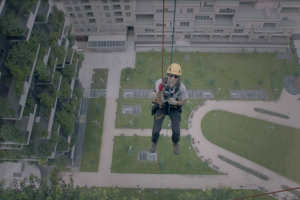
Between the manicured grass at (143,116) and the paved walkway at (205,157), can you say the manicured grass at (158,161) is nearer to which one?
the paved walkway at (205,157)

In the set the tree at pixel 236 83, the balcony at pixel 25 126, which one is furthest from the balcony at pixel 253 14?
the balcony at pixel 25 126

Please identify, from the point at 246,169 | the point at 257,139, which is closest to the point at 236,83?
the point at 257,139

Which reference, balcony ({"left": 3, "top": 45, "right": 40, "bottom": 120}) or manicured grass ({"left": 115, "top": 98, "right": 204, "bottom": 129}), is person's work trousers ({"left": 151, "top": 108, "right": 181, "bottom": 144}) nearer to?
balcony ({"left": 3, "top": 45, "right": 40, "bottom": 120})

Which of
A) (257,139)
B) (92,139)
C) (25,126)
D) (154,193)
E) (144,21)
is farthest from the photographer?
(144,21)

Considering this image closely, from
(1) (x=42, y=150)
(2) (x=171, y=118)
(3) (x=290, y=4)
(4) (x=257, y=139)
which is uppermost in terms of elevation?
(3) (x=290, y=4)

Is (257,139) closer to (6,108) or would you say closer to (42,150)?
(42,150)

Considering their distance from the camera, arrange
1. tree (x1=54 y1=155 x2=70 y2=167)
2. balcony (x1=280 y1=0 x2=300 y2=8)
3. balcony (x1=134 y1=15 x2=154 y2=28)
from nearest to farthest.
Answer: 1. tree (x1=54 y1=155 x2=70 y2=167)
2. balcony (x1=280 y1=0 x2=300 y2=8)
3. balcony (x1=134 y1=15 x2=154 y2=28)

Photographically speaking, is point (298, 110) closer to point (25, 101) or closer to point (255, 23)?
point (255, 23)

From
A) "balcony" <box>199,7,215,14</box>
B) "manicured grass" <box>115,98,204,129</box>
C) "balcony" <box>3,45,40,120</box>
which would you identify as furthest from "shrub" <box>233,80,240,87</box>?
"balcony" <box>3,45,40,120</box>
